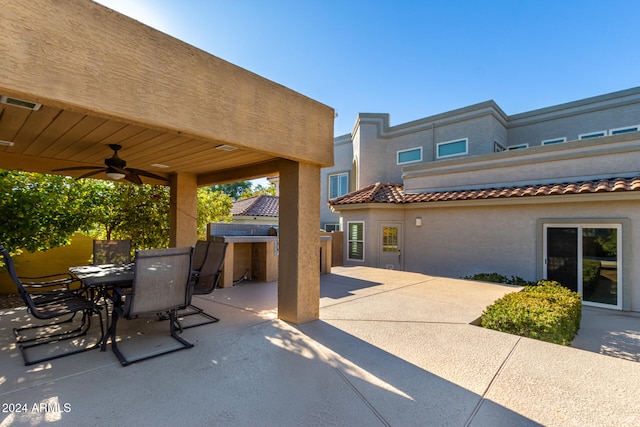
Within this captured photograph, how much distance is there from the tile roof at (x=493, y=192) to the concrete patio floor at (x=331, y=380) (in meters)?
5.24

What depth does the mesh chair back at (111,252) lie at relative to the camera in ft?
22.2

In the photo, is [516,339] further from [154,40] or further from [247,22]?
[247,22]

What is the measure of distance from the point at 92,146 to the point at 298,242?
3.98 meters

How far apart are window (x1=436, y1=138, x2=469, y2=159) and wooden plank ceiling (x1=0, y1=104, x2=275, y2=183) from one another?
12.7 m

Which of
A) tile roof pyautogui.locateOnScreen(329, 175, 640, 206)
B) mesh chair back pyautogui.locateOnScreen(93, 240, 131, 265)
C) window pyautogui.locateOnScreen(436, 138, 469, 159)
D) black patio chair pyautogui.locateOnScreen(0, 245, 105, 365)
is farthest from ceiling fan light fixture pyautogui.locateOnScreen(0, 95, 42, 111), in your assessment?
window pyautogui.locateOnScreen(436, 138, 469, 159)

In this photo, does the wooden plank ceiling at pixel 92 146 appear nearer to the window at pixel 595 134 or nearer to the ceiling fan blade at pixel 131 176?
the ceiling fan blade at pixel 131 176

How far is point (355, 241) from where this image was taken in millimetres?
14594

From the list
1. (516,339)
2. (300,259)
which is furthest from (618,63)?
(300,259)

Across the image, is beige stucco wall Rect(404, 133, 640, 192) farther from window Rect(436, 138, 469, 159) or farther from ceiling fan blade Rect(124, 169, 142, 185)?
ceiling fan blade Rect(124, 169, 142, 185)

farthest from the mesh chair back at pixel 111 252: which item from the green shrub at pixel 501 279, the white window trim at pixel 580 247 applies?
the white window trim at pixel 580 247

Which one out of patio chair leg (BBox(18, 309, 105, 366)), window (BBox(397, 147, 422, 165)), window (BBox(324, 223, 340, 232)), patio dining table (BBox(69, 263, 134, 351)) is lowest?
patio chair leg (BBox(18, 309, 105, 366))

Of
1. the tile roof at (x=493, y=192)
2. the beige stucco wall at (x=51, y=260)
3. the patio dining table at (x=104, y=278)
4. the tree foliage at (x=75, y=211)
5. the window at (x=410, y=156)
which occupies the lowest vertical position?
the beige stucco wall at (x=51, y=260)

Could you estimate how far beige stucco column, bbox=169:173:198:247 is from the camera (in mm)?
8180

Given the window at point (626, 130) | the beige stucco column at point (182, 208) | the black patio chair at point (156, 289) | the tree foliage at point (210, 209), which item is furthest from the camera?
the window at point (626, 130)
